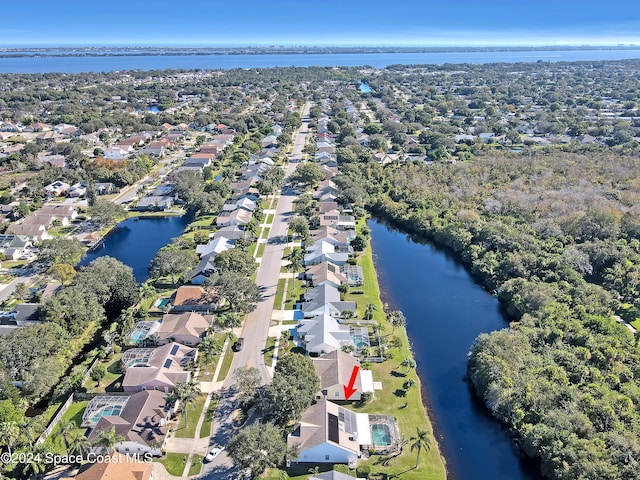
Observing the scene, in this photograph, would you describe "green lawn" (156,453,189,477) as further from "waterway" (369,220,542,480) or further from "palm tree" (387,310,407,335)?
"palm tree" (387,310,407,335)

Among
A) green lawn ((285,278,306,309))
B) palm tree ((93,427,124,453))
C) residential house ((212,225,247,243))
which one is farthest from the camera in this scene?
residential house ((212,225,247,243))

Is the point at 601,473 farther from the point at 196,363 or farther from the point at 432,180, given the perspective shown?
the point at 432,180

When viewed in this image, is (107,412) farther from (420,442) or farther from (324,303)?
(420,442)

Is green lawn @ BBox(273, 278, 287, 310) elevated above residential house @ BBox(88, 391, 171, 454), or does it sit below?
above

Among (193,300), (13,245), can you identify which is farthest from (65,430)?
(13,245)

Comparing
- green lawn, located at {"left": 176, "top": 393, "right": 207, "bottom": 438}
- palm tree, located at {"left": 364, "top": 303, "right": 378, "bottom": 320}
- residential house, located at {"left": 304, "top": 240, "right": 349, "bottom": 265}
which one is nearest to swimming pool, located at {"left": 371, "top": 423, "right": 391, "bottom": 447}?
green lawn, located at {"left": 176, "top": 393, "right": 207, "bottom": 438}

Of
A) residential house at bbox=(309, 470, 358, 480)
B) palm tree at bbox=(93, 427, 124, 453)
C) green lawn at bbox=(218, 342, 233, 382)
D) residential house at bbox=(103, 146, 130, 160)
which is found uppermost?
residential house at bbox=(103, 146, 130, 160)

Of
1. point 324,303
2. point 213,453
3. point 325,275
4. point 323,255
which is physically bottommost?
point 213,453
